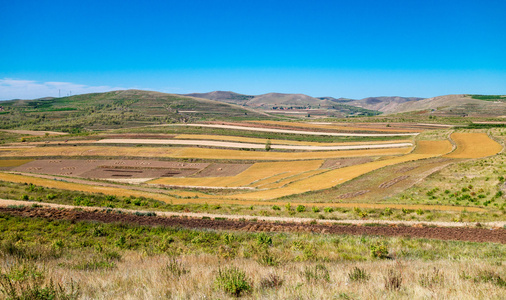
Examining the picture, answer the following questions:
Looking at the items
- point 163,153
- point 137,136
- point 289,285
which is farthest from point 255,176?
point 137,136

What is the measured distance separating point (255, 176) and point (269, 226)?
38.5 meters

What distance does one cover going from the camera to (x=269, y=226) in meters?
19.3

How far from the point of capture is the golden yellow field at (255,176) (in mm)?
53969

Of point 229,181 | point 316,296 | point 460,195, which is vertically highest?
point 316,296

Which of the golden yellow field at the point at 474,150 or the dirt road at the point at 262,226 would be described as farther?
the golden yellow field at the point at 474,150

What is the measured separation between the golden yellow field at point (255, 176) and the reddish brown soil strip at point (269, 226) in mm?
30974

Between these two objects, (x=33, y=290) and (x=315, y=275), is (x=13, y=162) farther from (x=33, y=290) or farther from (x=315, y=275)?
(x=315, y=275)

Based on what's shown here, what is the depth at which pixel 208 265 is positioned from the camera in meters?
9.91

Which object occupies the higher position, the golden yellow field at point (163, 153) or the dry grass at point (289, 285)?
the dry grass at point (289, 285)

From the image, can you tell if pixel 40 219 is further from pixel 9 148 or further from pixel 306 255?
pixel 9 148

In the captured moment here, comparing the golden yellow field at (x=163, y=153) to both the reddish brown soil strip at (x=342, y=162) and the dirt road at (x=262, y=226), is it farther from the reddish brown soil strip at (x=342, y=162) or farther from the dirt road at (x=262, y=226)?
the dirt road at (x=262, y=226)

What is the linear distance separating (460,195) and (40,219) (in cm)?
3527

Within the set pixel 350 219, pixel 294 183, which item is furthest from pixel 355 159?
pixel 350 219

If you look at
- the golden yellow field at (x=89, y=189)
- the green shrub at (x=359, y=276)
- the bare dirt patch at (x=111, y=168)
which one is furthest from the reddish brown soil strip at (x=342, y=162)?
the green shrub at (x=359, y=276)
